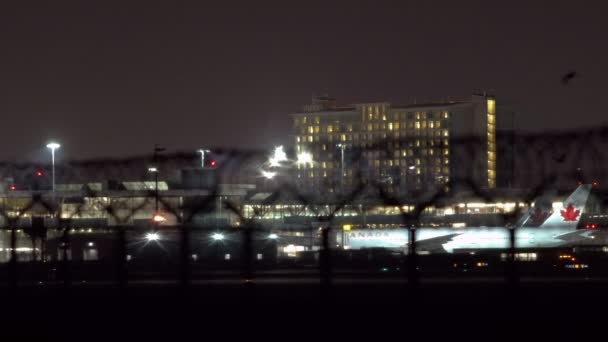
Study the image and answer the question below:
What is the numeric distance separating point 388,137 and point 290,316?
390 feet

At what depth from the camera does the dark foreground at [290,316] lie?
1783 centimetres

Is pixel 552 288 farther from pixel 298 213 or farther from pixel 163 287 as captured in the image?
pixel 298 213

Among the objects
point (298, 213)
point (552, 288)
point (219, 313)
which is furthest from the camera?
point (298, 213)

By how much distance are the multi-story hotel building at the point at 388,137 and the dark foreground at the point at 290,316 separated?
4661cm

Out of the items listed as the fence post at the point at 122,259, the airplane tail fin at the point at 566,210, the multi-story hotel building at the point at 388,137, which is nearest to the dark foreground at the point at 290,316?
the fence post at the point at 122,259

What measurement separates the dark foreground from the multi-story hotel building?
46.6m

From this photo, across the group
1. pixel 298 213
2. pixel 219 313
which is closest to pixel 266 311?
pixel 219 313

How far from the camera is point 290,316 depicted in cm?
1936

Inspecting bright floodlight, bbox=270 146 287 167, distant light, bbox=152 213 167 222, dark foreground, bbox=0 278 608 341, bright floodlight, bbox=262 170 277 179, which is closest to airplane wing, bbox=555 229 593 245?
bright floodlight, bbox=270 146 287 167

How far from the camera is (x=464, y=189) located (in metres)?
60.4

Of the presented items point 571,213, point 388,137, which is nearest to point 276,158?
point 571,213

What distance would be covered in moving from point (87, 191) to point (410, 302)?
46.4 metres

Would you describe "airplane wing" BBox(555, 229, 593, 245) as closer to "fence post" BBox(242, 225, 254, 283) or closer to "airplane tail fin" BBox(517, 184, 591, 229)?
"airplane tail fin" BBox(517, 184, 591, 229)

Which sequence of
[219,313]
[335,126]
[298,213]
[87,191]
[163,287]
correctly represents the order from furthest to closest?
[335,126]
[87,191]
[298,213]
[163,287]
[219,313]
